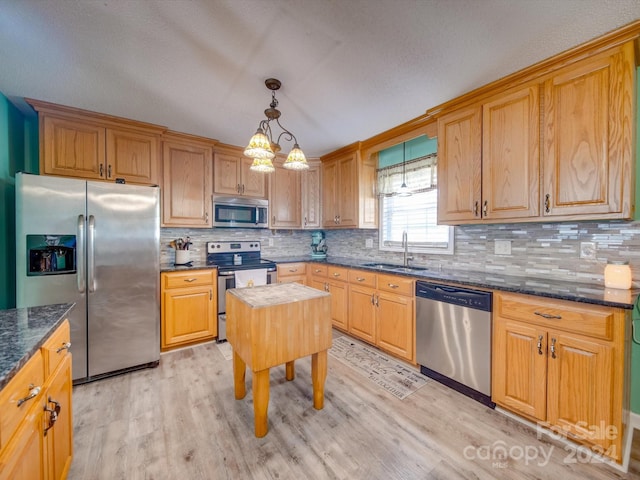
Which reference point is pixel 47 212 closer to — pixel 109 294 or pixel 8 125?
pixel 109 294

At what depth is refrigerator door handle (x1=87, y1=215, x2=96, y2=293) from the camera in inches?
89.0

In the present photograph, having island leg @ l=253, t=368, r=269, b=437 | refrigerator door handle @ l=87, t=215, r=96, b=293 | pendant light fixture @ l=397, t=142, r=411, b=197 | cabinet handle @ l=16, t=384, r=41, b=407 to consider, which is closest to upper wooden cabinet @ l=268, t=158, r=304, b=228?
pendant light fixture @ l=397, t=142, r=411, b=197

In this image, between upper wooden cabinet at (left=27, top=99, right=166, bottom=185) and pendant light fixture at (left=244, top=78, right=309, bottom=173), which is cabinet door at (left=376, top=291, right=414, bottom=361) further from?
upper wooden cabinet at (left=27, top=99, right=166, bottom=185)

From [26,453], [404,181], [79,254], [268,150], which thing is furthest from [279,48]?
[79,254]

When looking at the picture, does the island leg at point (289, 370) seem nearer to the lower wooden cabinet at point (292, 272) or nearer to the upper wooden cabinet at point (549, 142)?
the lower wooden cabinet at point (292, 272)

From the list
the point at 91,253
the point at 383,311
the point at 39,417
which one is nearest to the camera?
the point at 39,417

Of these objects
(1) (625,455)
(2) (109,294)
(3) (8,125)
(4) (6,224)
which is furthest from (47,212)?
(1) (625,455)

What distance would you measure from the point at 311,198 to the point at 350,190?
0.75 metres

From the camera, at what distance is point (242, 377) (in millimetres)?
2037

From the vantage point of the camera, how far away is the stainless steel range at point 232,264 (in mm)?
3148

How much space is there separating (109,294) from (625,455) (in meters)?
3.81

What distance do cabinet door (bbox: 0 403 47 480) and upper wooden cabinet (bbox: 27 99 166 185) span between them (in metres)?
2.43

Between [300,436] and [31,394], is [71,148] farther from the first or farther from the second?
[300,436]

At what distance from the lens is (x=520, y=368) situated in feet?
5.84
